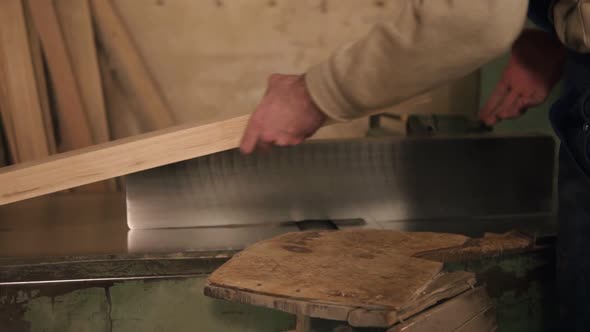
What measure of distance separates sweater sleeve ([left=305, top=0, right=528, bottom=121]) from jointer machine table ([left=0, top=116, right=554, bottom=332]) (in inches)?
11.2

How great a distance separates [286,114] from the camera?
41.1 inches

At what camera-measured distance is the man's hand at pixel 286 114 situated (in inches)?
40.8

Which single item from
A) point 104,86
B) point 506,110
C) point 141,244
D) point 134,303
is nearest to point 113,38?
point 104,86

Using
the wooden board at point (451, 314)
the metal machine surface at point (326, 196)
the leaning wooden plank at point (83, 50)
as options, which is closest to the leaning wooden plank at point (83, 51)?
the leaning wooden plank at point (83, 50)

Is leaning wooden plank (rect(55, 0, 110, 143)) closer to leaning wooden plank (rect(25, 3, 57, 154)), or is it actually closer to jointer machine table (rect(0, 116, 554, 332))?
leaning wooden plank (rect(25, 3, 57, 154))

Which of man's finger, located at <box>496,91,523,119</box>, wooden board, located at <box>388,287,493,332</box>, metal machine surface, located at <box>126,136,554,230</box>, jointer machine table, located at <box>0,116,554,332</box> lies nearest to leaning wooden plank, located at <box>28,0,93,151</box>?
jointer machine table, located at <box>0,116,554,332</box>

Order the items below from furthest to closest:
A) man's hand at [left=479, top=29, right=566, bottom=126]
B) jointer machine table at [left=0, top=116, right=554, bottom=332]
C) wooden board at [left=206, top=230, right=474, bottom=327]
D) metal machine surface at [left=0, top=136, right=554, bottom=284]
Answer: metal machine surface at [left=0, top=136, right=554, bottom=284], man's hand at [left=479, top=29, right=566, bottom=126], jointer machine table at [left=0, top=116, right=554, bottom=332], wooden board at [left=206, top=230, right=474, bottom=327]

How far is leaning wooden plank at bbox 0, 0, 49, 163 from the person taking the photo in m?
1.91

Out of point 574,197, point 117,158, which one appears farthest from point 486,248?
point 117,158

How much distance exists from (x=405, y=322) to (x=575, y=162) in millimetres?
459

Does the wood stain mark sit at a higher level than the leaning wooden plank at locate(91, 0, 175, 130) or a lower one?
lower

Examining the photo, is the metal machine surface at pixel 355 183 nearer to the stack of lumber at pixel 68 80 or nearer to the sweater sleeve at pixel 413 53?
the sweater sleeve at pixel 413 53

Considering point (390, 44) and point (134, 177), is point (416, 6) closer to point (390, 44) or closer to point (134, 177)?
point (390, 44)

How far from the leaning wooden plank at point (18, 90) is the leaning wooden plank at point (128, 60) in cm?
27
